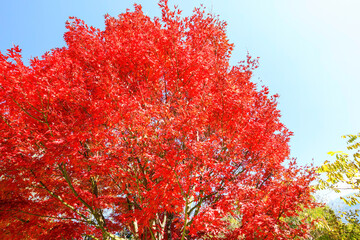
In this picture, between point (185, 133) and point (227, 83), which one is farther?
point (227, 83)

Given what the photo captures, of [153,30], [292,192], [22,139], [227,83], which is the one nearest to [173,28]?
[153,30]

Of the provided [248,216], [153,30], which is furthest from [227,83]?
[248,216]

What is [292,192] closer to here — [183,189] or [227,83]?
Result: [183,189]

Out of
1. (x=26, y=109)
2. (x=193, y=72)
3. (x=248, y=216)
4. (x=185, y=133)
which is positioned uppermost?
(x=193, y=72)

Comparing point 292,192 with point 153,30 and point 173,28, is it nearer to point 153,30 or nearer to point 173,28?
point 173,28

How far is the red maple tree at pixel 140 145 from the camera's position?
19.9 ft

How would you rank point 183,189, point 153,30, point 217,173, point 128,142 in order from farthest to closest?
point 153,30 < point 217,173 < point 128,142 < point 183,189

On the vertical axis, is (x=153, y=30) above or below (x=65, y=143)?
above

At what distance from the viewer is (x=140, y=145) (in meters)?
6.19

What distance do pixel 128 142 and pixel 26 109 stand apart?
3.80m

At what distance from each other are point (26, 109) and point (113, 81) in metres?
3.03

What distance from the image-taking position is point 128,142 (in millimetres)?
6141

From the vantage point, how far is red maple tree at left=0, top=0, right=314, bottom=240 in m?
6.06

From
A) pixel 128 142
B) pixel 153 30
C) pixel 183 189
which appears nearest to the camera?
pixel 183 189
